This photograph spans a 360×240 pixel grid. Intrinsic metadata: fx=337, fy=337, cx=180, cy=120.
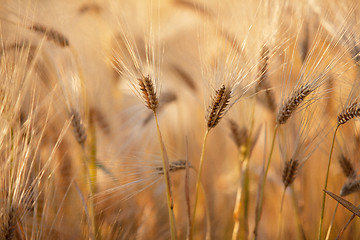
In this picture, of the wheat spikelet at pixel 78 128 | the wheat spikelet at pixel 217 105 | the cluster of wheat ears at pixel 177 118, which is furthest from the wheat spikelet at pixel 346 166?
the wheat spikelet at pixel 78 128

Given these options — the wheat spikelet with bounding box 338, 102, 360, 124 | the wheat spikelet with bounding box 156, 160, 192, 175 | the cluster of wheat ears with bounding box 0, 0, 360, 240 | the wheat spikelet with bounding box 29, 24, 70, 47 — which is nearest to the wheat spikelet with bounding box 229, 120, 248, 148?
the cluster of wheat ears with bounding box 0, 0, 360, 240

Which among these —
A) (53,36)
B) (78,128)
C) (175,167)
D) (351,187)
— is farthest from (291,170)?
(53,36)

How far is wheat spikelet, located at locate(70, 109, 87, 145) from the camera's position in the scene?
73cm

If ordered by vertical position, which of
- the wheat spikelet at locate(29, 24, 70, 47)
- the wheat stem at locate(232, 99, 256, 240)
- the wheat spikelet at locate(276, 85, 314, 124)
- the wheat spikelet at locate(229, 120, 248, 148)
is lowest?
the wheat stem at locate(232, 99, 256, 240)

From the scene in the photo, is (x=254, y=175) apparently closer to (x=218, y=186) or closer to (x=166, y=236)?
(x=218, y=186)

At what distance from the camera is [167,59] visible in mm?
1090

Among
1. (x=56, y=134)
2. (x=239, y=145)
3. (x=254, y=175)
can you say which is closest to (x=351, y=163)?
(x=239, y=145)

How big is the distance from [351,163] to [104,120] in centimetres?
67

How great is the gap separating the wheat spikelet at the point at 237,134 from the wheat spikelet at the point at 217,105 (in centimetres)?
24

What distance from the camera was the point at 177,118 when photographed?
3.66 ft

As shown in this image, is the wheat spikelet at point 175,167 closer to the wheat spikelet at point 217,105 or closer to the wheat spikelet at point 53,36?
the wheat spikelet at point 217,105

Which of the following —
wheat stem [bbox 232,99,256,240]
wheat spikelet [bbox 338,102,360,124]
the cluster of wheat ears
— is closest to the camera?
wheat spikelet [bbox 338,102,360,124]

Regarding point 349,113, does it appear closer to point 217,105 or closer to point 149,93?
point 217,105

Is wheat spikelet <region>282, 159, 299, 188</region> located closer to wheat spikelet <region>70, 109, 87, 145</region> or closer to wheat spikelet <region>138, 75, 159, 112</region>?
wheat spikelet <region>138, 75, 159, 112</region>
